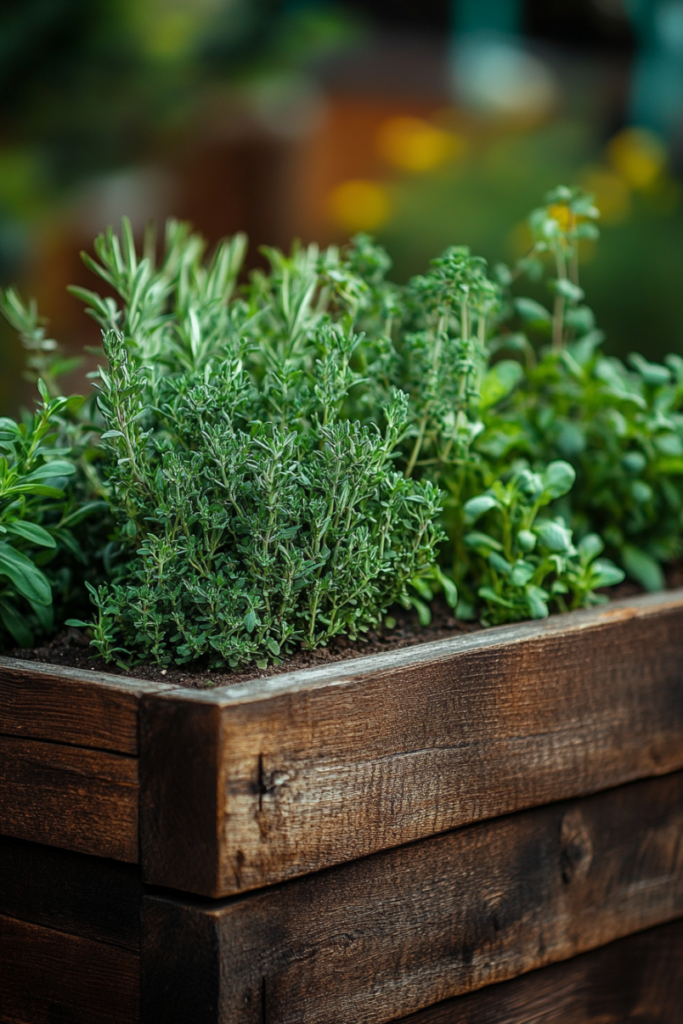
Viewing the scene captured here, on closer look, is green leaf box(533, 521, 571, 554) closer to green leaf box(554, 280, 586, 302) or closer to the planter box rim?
the planter box rim

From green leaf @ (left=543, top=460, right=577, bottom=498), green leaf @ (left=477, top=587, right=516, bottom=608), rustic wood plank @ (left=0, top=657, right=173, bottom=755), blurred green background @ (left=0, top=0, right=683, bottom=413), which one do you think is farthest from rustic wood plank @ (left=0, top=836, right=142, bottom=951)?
blurred green background @ (left=0, top=0, right=683, bottom=413)

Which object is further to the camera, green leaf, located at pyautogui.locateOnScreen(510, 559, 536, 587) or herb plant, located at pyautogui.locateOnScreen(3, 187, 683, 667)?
green leaf, located at pyautogui.locateOnScreen(510, 559, 536, 587)

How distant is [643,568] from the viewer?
4.46 ft

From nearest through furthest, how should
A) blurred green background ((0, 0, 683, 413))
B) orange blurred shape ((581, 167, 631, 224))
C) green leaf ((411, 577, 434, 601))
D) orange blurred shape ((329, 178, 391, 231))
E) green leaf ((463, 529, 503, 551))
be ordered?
1. green leaf ((411, 577, 434, 601))
2. green leaf ((463, 529, 503, 551))
3. orange blurred shape ((581, 167, 631, 224))
4. blurred green background ((0, 0, 683, 413))
5. orange blurred shape ((329, 178, 391, 231))

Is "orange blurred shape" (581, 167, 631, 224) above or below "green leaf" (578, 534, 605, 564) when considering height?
above

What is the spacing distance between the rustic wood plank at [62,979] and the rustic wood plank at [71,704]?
0.19 m

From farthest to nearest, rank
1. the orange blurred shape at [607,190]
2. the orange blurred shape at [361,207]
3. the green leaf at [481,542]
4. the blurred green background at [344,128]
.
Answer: the orange blurred shape at [361,207]
the blurred green background at [344,128]
the orange blurred shape at [607,190]
the green leaf at [481,542]

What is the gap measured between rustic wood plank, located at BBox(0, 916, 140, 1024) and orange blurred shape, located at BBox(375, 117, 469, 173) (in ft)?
11.8

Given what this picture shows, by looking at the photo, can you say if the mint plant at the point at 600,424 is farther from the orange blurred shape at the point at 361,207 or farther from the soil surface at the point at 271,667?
the orange blurred shape at the point at 361,207

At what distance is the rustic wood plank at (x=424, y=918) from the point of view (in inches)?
32.3

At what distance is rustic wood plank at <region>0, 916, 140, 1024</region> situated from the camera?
2.86 feet

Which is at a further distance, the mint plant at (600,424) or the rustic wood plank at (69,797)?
the mint plant at (600,424)

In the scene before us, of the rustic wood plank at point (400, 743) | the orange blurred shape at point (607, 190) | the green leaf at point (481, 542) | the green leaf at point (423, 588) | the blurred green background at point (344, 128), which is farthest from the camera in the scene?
the blurred green background at point (344, 128)

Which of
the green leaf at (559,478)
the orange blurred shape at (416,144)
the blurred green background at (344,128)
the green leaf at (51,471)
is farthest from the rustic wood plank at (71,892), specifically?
the orange blurred shape at (416,144)
